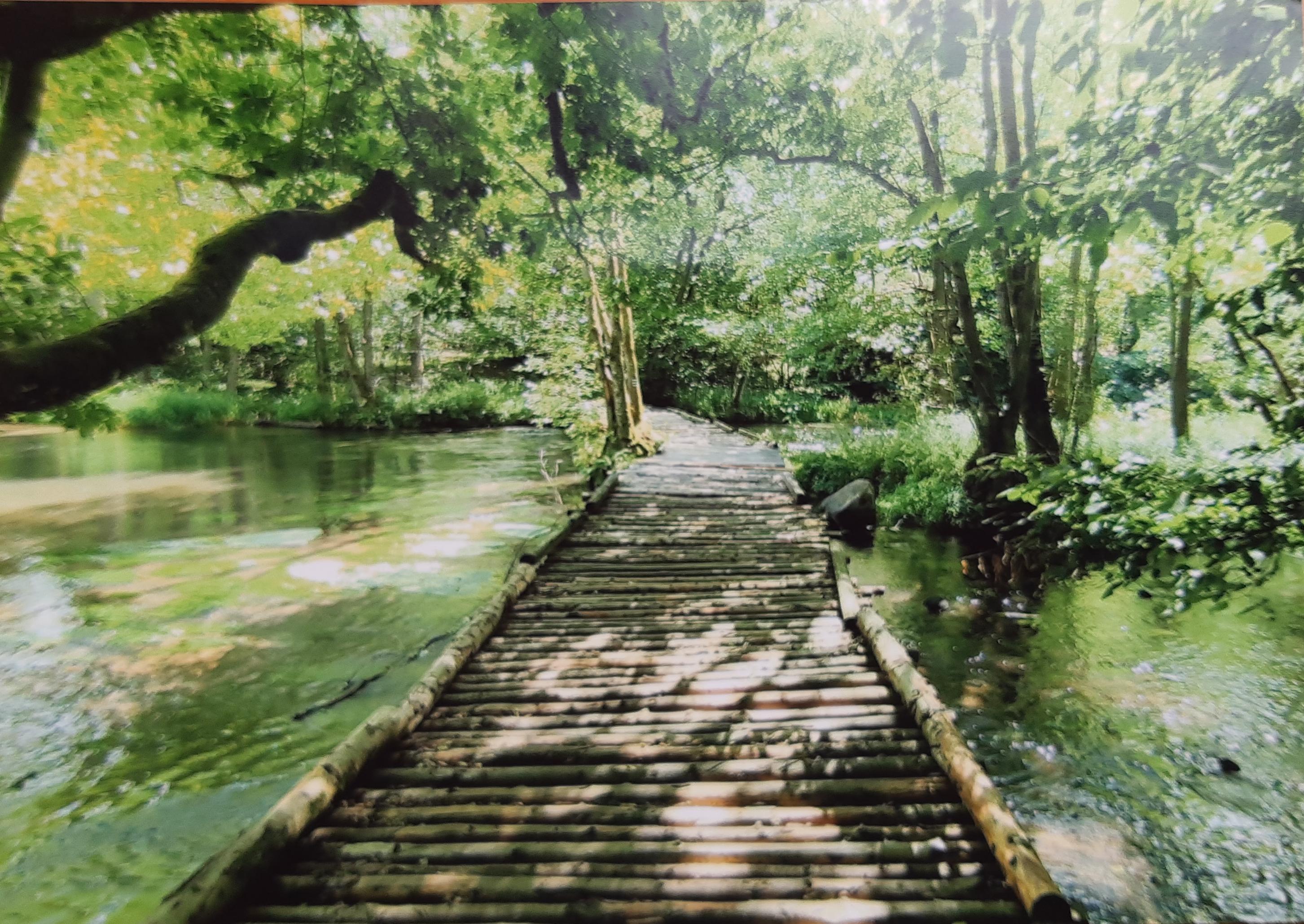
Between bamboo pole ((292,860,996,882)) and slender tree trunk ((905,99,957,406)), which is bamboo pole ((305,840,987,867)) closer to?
bamboo pole ((292,860,996,882))

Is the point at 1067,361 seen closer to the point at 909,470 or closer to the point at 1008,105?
the point at 909,470

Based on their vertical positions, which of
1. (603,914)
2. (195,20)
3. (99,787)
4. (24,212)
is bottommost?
(99,787)

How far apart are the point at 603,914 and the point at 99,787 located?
444 centimetres

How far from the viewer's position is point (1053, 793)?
4.41 m

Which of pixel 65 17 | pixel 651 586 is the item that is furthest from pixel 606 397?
pixel 65 17

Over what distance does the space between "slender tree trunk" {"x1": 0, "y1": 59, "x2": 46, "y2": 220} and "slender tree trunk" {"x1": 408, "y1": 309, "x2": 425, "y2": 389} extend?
24802 millimetres

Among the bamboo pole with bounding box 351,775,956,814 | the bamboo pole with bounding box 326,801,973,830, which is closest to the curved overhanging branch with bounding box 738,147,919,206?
the bamboo pole with bounding box 351,775,956,814

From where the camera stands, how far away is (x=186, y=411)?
2442cm

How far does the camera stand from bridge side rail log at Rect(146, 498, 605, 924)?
84.3 inches

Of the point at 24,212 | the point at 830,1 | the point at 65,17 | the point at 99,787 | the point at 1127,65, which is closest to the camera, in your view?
the point at 65,17

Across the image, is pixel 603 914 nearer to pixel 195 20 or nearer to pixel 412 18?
pixel 195 20

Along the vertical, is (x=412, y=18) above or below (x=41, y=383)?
above

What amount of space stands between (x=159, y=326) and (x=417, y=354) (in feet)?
84.4

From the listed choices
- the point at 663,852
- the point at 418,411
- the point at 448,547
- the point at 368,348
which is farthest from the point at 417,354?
the point at 663,852
